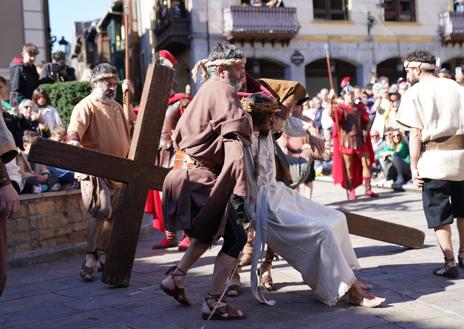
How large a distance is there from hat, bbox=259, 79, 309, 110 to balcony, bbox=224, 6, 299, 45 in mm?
23783

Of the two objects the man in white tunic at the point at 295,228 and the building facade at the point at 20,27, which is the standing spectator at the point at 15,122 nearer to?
the man in white tunic at the point at 295,228

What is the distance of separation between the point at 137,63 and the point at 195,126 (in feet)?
111

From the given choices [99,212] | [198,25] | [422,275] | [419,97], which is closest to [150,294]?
[99,212]

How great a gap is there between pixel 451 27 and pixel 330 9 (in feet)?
18.5

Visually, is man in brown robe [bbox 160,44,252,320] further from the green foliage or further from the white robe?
the green foliage

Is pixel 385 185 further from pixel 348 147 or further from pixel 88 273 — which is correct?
pixel 88 273

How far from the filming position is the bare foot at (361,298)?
4773mm

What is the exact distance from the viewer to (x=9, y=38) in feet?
52.9

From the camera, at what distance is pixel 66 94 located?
36.7 ft

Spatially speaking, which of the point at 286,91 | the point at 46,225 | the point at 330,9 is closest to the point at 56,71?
the point at 46,225

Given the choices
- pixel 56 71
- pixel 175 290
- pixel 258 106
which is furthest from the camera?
pixel 56 71

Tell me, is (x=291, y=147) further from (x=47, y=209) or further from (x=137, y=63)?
(x=137, y=63)

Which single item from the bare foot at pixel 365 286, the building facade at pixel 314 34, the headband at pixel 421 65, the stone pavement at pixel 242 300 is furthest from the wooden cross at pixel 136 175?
the building facade at pixel 314 34

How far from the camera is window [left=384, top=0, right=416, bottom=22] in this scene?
1286 inches
